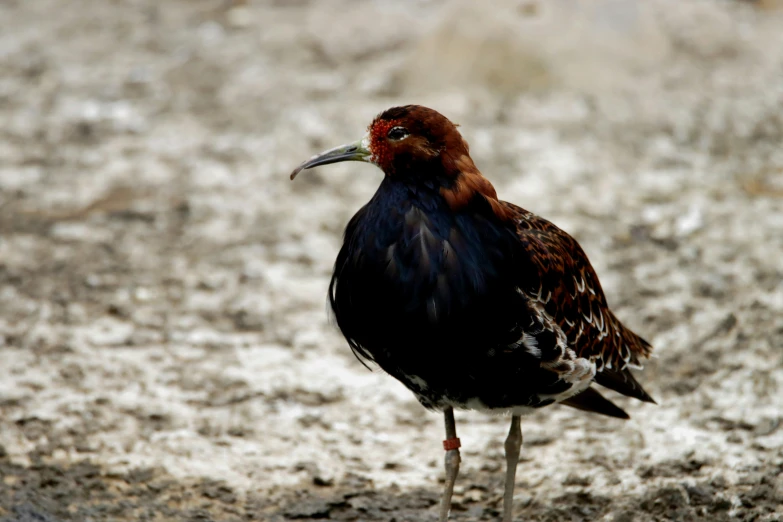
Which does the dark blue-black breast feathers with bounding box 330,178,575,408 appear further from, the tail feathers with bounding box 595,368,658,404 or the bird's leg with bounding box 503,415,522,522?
the tail feathers with bounding box 595,368,658,404

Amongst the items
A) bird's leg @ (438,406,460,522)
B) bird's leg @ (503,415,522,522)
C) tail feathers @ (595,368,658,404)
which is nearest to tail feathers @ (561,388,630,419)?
tail feathers @ (595,368,658,404)

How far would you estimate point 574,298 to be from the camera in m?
4.61

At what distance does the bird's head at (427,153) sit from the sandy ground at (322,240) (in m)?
1.78

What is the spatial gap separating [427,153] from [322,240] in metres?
3.38

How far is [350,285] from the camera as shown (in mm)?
4145

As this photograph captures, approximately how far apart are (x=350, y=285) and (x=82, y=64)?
6.85 metres

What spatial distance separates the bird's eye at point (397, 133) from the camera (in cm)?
422

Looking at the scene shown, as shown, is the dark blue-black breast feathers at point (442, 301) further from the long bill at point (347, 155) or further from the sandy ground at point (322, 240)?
the sandy ground at point (322, 240)

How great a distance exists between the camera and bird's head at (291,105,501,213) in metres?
4.18

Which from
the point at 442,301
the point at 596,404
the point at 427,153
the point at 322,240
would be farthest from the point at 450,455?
the point at 322,240

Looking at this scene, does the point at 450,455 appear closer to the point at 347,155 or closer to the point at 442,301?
the point at 442,301

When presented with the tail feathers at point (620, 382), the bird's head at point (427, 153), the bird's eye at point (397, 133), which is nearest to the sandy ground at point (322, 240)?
the tail feathers at point (620, 382)

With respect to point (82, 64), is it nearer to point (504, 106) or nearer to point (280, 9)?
point (280, 9)

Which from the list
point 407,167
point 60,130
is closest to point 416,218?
point 407,167
